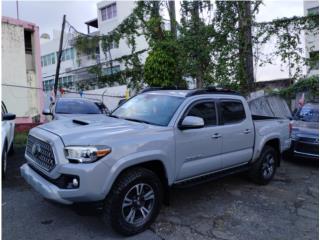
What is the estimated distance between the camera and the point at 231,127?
5254 mm

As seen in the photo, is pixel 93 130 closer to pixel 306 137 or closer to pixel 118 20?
pixel 306 137

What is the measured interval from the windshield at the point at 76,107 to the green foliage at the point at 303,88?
24.5ft

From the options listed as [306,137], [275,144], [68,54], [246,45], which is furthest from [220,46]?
[68,54]

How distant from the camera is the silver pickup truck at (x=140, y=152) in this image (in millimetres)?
3484

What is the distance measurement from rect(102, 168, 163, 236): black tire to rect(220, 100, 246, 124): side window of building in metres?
1.84

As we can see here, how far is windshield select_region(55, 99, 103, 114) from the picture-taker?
368 inches

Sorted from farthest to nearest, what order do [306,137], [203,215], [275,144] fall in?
[306,137]
[275,144]
[203,215]

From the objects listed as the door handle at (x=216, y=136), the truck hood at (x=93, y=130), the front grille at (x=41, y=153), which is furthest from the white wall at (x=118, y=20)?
the front grille at (x=41, y=153)

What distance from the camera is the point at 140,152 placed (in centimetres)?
381

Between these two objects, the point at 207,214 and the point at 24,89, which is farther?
the point at 24,89

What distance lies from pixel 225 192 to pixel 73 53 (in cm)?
3220

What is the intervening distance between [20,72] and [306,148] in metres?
13.4

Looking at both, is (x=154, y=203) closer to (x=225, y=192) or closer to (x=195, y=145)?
(x=195, y=145)

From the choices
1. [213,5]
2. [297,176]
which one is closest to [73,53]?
[213,5]
